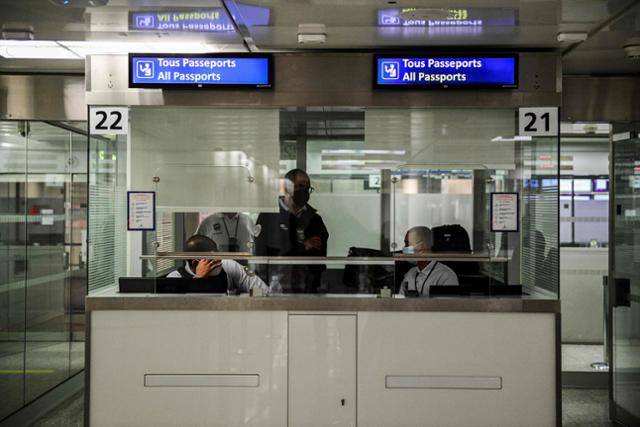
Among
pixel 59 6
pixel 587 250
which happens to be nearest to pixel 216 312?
pixel 59 6

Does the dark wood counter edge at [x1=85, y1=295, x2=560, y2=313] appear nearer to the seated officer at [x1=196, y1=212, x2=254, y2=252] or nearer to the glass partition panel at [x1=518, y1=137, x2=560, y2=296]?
the glass partition panel at [x1=518, y1=137, x2=560, y2=296]

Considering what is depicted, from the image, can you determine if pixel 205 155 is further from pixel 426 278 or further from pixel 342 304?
pixel 426 278

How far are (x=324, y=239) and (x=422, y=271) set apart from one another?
83 centimetres

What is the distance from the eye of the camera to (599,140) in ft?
30.3

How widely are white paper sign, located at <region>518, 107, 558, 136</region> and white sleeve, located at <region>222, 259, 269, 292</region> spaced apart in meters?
2.41

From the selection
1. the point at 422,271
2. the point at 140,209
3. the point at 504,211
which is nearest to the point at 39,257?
the point at 140,209

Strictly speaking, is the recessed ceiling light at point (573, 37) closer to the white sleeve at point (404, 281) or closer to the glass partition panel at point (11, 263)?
the white sleeve at point (404, 281)

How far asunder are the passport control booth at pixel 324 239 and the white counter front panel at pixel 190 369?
0.01 metres

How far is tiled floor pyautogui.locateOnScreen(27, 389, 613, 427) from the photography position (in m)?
6.47

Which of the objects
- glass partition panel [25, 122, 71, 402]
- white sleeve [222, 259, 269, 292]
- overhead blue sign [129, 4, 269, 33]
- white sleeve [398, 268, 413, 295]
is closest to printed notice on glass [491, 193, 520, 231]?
white sleeve [398, 268, 413, 295]

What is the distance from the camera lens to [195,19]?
15.6ft

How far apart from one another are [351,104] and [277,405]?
7.88 feet

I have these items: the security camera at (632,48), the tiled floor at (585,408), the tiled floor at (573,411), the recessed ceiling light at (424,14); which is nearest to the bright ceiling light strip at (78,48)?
the recessed ceiling light at (424,14)

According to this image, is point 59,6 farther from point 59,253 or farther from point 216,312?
point 59,253
